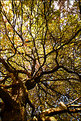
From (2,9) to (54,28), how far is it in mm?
3528

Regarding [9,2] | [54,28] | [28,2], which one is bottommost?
[54,28]

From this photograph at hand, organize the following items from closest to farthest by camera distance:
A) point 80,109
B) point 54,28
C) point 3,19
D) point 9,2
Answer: point 80,109 < point 9,2 < point 3,19 < point 54,28

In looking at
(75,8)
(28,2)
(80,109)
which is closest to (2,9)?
(28,2)

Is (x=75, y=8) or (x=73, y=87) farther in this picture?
(x=73, y=87)

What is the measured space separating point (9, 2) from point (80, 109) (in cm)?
633

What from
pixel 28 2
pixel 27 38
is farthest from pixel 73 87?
pixel 28 2

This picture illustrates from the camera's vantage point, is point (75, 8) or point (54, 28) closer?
point (75, 8)

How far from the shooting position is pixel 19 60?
6953 mm

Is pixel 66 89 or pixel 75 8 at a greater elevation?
pixel 75 8

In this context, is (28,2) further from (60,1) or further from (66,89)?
(66,89)

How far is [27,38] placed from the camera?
5.88 metres

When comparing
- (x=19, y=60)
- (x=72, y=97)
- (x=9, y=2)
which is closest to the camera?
(x=9, y=2)

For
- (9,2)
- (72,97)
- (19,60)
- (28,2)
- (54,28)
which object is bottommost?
(72,97)

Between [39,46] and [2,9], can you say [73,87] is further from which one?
[2,9]
